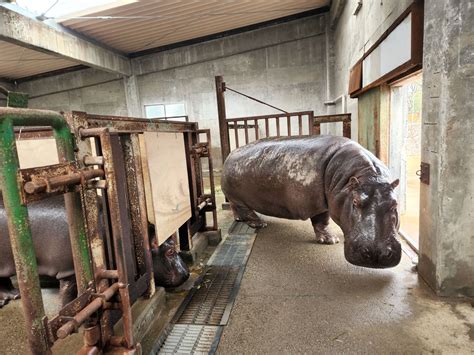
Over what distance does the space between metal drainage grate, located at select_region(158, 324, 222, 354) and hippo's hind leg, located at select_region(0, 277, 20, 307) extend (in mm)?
1842

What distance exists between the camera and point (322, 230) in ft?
13.9

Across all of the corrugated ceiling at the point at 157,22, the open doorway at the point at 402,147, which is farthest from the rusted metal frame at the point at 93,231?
the corrugated ceiling at the point at 157,22

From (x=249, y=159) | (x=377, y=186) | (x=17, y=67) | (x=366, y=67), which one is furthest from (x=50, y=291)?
(x=17, y=67)

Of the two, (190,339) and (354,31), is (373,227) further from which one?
(354,31)

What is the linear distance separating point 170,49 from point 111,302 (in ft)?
41.4

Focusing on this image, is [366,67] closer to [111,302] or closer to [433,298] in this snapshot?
[433,298]

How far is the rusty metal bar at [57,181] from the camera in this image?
1297 millimetres

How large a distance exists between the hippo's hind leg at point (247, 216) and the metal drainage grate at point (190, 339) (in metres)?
2.65

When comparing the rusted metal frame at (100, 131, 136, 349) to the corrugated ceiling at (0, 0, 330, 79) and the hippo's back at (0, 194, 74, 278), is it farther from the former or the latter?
the corrugated ceiling at (0, 0, 330, 79)

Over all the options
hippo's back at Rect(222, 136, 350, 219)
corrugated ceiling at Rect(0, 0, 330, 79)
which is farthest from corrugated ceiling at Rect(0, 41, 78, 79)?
hippo's back at Rect(222, 136, 350, 219)

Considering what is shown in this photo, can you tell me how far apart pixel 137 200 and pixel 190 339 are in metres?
1.20

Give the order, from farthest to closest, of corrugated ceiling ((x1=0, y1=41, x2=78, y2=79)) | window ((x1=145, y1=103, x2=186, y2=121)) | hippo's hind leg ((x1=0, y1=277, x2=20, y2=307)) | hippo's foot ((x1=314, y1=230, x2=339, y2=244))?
window ((x1=145, y1=103, x2=186, y2=121))
corrugated ceiling ((x1=0, y1=41, x2=78, y2=79))
hippo's foot ((x1=314, y1=230, x2=339, y2=244))
hippo's hind leg ((x1=0, y1=277, x2=20, y2=307))

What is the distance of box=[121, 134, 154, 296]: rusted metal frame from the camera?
2480mm

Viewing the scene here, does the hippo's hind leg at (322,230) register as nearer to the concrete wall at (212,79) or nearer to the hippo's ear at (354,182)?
the hippo's ear at (354,182)
